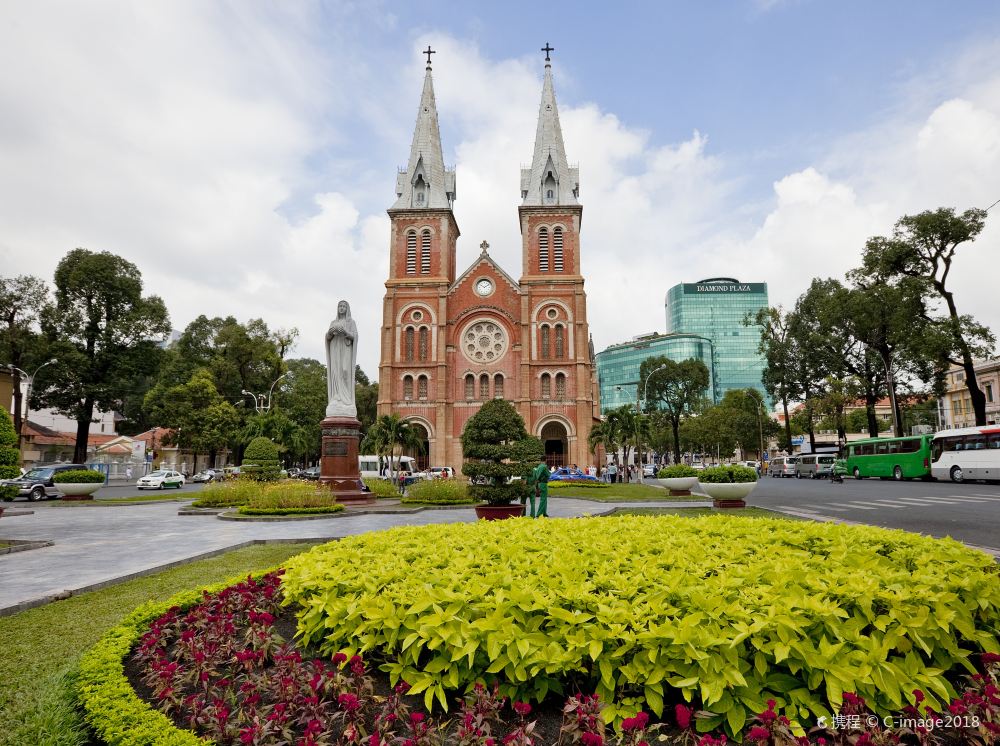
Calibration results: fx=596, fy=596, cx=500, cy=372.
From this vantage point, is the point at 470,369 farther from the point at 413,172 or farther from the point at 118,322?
the point at 118,322

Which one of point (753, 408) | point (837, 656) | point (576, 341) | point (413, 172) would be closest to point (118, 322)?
point (413, 172)

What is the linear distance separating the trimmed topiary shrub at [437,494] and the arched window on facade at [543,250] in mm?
26299

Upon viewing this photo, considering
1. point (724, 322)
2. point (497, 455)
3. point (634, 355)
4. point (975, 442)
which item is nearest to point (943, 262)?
point (975, 442)

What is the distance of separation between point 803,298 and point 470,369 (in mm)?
23837

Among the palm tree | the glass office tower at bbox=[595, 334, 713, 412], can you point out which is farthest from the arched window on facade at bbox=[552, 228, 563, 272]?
the glass office tower at bbox=[595, 334, 713, 412]

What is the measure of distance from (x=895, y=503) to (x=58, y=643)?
18.5 m

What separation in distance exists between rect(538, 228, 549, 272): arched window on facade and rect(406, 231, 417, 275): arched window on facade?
31.1 ft

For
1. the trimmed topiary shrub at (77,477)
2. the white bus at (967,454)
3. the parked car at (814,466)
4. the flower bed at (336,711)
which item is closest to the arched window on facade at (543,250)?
the parked car at (814,466)

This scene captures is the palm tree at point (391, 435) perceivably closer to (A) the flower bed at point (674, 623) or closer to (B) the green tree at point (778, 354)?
(B) the green tree at point (778, 354)

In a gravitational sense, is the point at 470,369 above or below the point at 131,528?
above

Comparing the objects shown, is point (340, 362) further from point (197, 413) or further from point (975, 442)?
point (197, 413)

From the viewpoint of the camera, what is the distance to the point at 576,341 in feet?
140

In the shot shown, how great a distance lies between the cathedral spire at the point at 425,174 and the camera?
151 feet

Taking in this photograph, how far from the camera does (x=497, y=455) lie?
1132 cm
